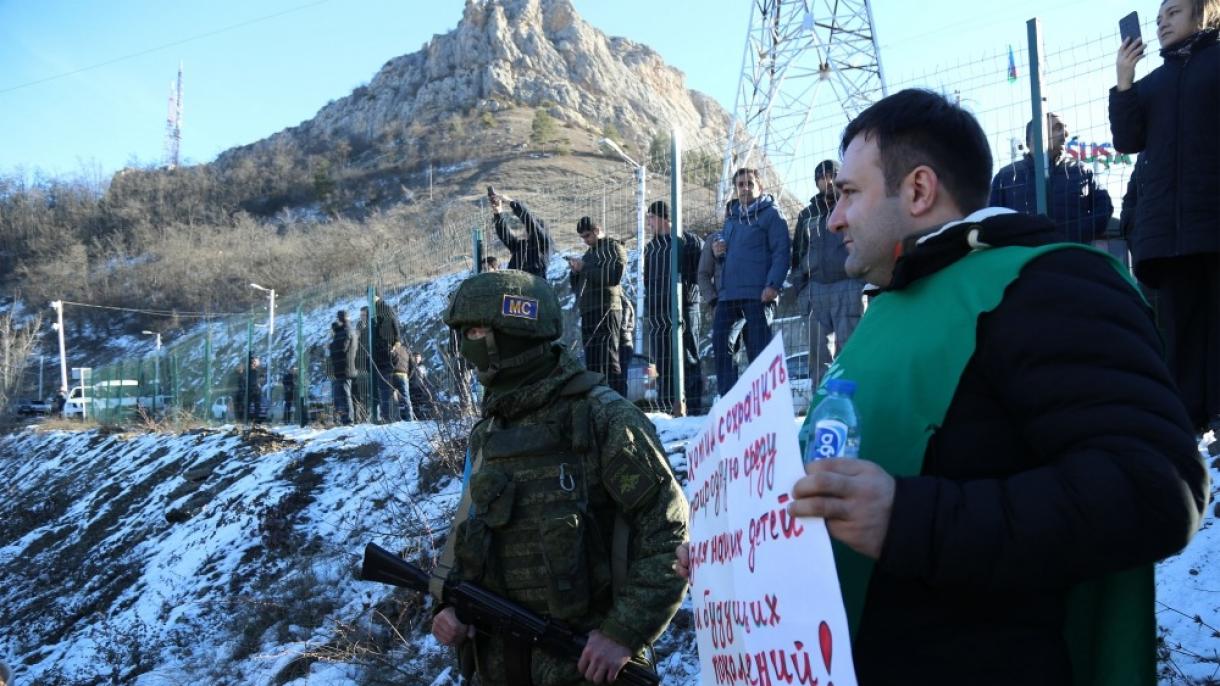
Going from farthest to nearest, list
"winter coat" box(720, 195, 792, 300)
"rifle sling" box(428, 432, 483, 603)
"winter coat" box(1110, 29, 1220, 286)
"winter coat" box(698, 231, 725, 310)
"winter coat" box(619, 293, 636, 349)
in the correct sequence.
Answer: "winter coat" box(619, 293, 636, 349)
"winter coat" box(698, 231, 725, 310)
"winter coat" box(720, 195, 792, 300)
"winter coat" box(1110, 29, 1220, 286)
"rifle sling" box(428, 432, 483, 603)

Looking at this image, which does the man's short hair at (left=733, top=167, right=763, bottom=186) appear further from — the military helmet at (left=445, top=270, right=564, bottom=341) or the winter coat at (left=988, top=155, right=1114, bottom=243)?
the military helmet at (left=445, top=270, right=564, bottom=341)

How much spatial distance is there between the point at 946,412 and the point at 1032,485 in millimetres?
A: 162

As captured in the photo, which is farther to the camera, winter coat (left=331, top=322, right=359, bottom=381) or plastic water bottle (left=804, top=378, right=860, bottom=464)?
winter coat (left=331, top=322, right=359, bottom=381)

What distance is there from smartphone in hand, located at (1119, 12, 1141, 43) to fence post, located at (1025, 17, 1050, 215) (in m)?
1.24

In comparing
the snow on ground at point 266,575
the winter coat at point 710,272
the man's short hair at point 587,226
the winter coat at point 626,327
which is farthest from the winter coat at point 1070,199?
the man's short hair at point 587,226

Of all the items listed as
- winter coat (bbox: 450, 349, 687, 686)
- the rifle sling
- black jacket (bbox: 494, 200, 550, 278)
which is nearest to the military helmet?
winter coat (bbox: 450, 349, 687, 686)

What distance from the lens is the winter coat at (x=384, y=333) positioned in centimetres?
984

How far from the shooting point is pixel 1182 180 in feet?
11.6

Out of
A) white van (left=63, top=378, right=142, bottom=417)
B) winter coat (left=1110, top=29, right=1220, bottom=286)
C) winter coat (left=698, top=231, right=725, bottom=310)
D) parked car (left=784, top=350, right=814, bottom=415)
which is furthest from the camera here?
white van (left=63, top=378, right=142, bottom=417)

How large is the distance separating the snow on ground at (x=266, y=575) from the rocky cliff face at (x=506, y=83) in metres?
64.9

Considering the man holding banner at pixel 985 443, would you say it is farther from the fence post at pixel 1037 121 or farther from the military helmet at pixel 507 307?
the fence post at pixel 1037 121

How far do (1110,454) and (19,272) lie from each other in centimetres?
7284

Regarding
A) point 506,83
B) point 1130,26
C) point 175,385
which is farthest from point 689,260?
point 506,83

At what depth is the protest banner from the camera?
124cm
